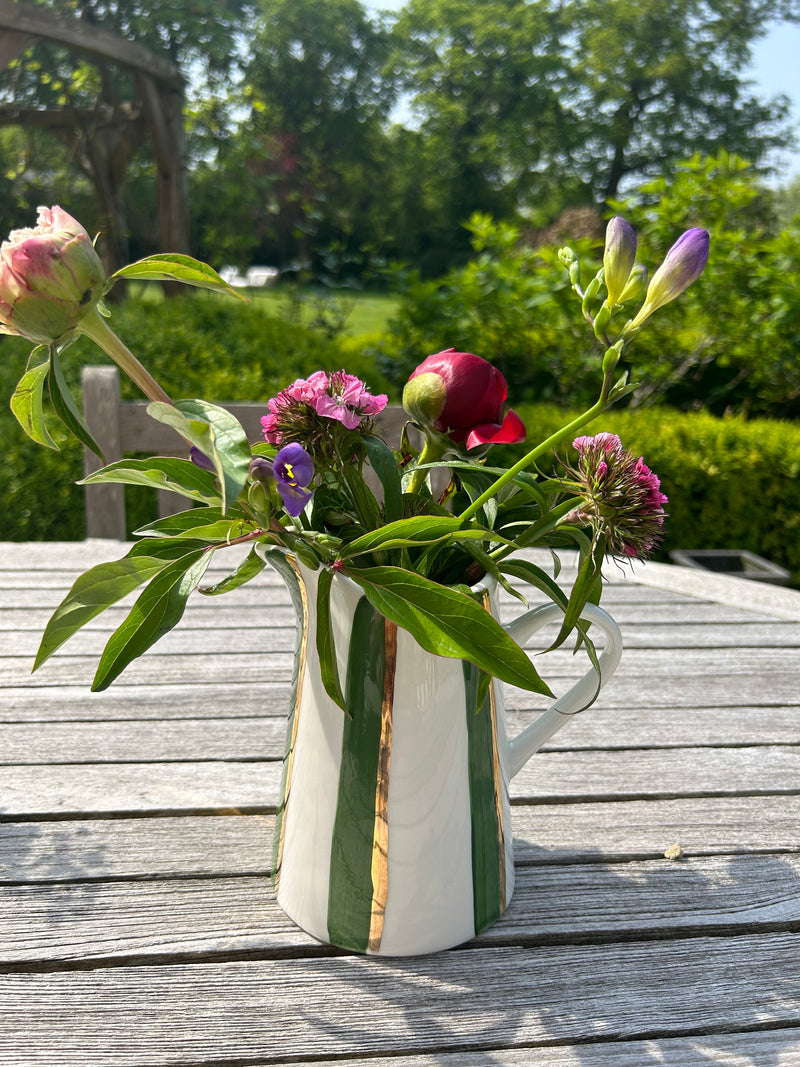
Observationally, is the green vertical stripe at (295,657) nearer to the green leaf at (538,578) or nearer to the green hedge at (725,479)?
the green leaf at (538,578)

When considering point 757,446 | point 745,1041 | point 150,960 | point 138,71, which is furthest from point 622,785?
point 138,71

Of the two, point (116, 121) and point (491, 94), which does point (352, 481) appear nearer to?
point (116, 121)

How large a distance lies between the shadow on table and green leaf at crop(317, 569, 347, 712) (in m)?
0.19

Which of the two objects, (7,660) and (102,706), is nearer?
(102,706)

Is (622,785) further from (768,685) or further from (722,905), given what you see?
(768,685)

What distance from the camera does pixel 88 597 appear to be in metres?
0.47

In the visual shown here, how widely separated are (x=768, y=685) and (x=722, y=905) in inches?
16.8

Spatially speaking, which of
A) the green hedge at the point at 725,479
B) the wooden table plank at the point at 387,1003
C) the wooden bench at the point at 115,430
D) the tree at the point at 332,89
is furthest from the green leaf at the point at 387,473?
the tree at the point at 332,89

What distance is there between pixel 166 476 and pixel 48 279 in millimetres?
123

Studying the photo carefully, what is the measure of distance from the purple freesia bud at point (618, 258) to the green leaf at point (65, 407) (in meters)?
0.28

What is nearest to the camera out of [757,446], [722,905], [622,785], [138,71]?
[722,905]

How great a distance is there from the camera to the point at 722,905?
0.62m

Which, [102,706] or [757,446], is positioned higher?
[757,446]

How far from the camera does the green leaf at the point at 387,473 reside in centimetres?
49
